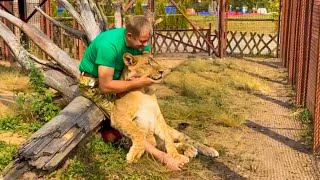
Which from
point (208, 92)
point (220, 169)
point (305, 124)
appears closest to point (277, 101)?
point (208, 92)

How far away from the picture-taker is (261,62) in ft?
48.4

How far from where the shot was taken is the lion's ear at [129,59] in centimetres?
458

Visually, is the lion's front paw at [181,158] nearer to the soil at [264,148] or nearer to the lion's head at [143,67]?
the soil at [264,148]

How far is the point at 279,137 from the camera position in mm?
6121

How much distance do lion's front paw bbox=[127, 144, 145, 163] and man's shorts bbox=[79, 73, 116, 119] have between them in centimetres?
63

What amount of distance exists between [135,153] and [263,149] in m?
1.63

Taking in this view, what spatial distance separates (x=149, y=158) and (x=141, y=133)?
0.26 metres

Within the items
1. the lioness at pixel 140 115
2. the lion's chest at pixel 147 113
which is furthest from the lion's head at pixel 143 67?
the lion's chest at pixel 147 113

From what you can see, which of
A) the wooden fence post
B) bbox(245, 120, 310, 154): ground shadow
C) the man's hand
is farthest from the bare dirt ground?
the wooden fence post

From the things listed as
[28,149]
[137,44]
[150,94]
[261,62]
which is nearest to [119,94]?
[150,94]

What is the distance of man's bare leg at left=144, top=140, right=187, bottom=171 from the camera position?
473 cm

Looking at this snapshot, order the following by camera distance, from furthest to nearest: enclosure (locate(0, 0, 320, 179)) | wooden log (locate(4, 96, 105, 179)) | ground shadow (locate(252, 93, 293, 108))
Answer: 1. ground shadow (locate(252, 93, 293, 108))
2. enclosure (locate(0, 0, 320, 179))
3. wooden log (locate(4, 96, 105, 179))

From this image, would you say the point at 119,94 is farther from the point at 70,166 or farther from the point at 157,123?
the point at 70,166

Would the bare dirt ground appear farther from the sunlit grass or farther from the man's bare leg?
the sunlit grass
